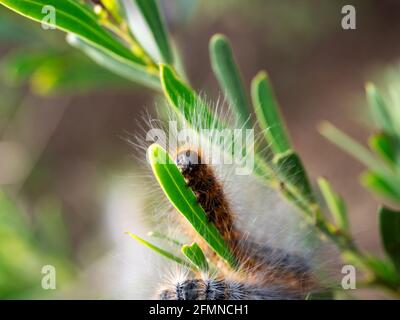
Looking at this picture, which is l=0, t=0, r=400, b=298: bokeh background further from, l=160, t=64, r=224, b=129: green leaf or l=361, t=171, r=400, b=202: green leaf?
l=160, t=64, r=224, b=129: green leaf

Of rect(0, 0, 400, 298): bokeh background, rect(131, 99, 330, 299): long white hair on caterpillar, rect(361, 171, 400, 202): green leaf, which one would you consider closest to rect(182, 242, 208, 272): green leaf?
rect(131, 99, 330, 299): long white hair on caterpillar

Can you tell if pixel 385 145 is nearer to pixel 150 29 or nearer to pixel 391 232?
pixel 391 232

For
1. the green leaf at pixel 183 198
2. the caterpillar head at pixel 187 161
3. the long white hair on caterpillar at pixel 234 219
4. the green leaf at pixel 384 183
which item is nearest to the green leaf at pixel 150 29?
the long white hair on caterpillar at pixel 234 219

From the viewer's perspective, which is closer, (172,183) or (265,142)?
(172,183)

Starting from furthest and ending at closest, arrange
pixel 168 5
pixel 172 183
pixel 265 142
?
pixel 168 5 < pixel 265 142 < pixel 172 183

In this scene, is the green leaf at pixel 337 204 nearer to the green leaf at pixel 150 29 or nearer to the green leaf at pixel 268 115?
the green leaf at pixel 268 115

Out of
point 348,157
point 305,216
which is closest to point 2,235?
point 305,216
